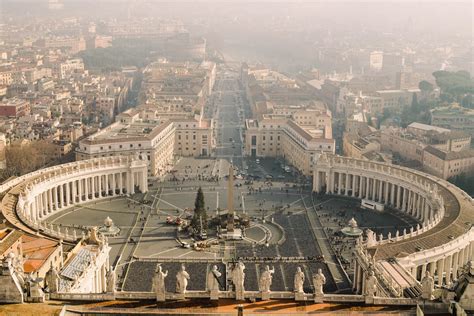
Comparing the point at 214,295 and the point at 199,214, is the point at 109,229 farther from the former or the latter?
the point at 214,295

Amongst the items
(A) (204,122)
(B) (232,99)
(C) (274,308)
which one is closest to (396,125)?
(A) (204,122)

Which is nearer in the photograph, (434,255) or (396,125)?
(434,255)

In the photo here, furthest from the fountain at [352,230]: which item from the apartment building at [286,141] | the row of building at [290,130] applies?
the apartment building at [286,141]

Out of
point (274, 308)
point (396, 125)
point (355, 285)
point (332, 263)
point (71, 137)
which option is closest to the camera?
point (274, 308)

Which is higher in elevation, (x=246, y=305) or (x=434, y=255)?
(x=246, y=305)

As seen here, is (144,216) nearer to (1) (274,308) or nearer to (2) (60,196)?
(2) (60,196)

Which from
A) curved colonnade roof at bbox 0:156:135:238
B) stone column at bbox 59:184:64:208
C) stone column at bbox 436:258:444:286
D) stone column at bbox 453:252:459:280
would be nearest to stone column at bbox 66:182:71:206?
stone column at bbox 59:184:64:208
